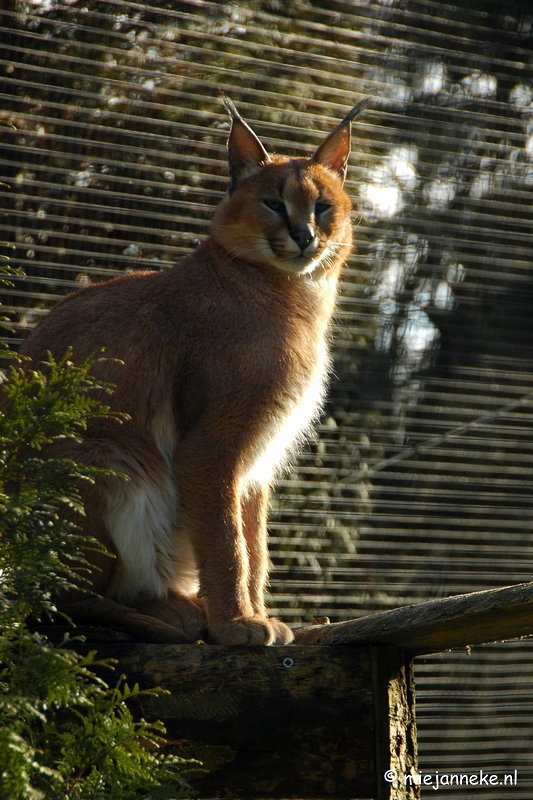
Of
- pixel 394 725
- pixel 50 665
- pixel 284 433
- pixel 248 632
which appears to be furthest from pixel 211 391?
pixel 50 665

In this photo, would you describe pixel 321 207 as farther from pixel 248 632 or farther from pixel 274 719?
pixel 274 719

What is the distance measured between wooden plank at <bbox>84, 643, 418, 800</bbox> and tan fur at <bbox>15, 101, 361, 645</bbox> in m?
0.15

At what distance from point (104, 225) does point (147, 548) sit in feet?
4.33

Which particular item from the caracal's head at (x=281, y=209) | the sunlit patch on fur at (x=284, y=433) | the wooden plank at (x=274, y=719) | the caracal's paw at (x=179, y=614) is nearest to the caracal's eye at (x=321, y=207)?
the caracal's head at (x=281, y=209)

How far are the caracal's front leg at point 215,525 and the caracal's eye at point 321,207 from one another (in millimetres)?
807

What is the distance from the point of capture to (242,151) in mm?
2652

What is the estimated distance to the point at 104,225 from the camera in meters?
3.04

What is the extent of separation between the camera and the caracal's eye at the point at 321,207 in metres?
2.64

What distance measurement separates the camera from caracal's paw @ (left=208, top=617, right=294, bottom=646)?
6.78ft

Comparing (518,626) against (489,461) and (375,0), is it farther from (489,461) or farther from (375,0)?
(375,0)

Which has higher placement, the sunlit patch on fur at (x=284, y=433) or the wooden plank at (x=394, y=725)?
the sunlit patch on fur at (x=284, y=433)

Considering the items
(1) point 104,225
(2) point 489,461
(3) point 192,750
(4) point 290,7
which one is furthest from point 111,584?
(4) point 290,7

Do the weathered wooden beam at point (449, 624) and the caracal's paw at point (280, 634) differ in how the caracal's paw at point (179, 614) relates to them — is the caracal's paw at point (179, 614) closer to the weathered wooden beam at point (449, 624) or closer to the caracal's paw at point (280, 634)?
the caracal's paw at point (280, 634)

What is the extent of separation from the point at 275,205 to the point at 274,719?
1437 mm
